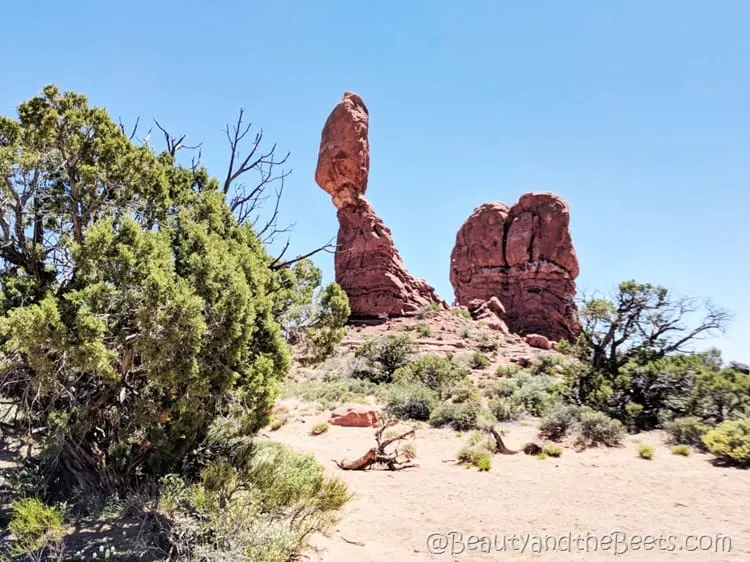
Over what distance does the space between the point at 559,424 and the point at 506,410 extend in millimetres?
2560

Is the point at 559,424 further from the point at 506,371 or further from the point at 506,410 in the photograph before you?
the point at 506,371

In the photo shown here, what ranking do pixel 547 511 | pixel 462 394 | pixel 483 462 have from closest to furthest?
1. pixel 547 511
2. pixel 483 462
3. pixel 462 394

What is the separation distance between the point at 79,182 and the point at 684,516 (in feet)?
31.3

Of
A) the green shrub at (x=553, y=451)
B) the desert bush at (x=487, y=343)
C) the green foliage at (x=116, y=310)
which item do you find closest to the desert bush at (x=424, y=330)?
the desert bush at (x=487, y=343)

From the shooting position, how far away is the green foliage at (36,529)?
179 inches

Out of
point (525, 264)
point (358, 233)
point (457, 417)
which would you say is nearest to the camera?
point (457, 417)

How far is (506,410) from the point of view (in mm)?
15227

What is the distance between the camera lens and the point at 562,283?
4303 cm

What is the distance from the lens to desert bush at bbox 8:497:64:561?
452cm

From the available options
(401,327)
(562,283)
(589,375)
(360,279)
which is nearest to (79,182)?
(589,375)

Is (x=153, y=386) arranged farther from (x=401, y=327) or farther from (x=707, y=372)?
(x=401, y=327)

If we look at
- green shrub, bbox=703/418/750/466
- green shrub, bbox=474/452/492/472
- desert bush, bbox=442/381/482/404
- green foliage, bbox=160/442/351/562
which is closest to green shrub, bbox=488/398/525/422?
desert bush, bbox=442/381/482/404

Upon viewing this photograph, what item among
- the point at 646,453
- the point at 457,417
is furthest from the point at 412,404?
the point at 646,453

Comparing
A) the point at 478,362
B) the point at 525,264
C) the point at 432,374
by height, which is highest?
the point at 525,264
